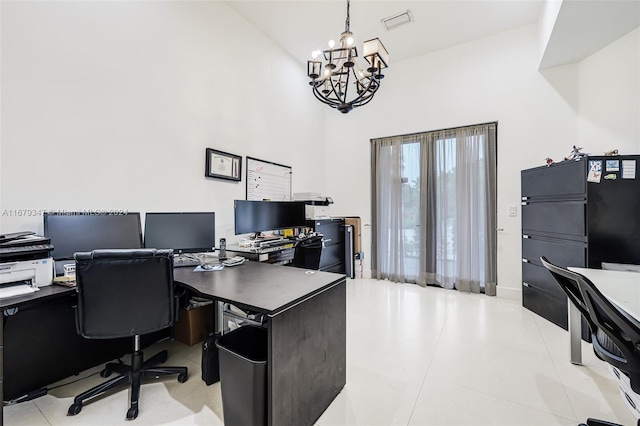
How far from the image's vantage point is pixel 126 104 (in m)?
2.31

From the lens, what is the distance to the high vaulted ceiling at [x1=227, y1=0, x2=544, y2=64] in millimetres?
3197

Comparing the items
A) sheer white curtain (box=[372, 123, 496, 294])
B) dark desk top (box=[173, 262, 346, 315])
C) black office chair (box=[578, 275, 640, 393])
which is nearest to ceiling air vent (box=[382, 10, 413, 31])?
sheer white curtain (box=[372, 123, 496, 294])

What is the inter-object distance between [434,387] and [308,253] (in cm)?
207

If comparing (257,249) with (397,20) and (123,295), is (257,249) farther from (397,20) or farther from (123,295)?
(397,20)

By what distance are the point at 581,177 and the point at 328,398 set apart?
3001mm

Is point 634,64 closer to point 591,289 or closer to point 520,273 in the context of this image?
point 520,273

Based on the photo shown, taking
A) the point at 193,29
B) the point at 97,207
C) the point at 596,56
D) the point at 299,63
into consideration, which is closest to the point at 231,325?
the point at 97,207

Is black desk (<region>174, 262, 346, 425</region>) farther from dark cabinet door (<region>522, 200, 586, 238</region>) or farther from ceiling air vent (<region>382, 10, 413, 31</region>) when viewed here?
ceiling air vent (<region>382, 10, 413, 31</region>)

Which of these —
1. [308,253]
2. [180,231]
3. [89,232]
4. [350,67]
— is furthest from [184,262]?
[350,67]

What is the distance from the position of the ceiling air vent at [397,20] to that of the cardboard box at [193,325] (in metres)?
4.02

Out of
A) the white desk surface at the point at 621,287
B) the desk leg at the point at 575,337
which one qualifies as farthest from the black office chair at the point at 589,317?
the desk leg at the point at 575,337

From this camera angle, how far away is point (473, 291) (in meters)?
3.87

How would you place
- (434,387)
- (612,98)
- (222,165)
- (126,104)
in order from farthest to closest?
(222,165), (612,98), (126,104), (434,387)

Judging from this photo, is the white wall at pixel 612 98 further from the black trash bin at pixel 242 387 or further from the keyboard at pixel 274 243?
the black trash bin at pixel 242 387
